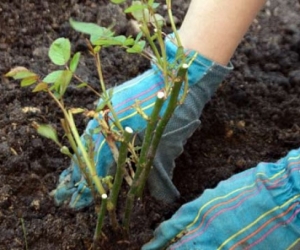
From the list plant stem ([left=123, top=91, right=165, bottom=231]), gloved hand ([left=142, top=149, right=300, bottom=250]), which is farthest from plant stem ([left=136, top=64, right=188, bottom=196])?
gloved hand ([left=142, top=149, right=300, bottom=250])

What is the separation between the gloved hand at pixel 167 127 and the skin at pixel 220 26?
0.03 m

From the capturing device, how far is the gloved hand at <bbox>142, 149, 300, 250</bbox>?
100cm

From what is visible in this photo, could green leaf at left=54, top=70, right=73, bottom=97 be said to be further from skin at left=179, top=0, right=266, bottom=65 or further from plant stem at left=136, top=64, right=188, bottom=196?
skin at left=179, top=0, right=266, bottom=65

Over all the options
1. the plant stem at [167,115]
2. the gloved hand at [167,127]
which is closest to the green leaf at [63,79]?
the plant stem at [167,115]

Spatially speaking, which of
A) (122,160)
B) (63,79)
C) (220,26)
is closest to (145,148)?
(122,160)

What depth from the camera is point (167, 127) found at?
3.60 ft

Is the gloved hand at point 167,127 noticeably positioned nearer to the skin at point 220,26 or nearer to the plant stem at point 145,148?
the skin at point 220,26

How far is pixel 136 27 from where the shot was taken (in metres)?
1.37

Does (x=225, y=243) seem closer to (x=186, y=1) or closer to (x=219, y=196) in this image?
(x=219, y=196)

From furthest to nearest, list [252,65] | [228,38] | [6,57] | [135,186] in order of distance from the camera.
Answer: [252,65]
[6,57]
[228,38]
[135,186]

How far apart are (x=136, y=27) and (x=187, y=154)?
13.3 inches

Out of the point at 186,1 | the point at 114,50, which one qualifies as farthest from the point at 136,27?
the point at 186,1

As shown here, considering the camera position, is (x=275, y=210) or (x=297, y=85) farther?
(x=297, y=85)

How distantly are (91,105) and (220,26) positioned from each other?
30 centimetres
